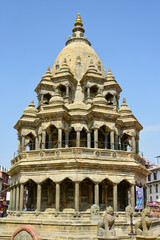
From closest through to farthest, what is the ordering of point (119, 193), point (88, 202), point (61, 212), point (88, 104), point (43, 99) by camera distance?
1. point (61, 212)
2. point (88, 202)
3. point (119, 193)
4. point (88, 104)
5. point (43, 99)

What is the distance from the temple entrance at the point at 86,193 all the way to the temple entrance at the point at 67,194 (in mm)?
901

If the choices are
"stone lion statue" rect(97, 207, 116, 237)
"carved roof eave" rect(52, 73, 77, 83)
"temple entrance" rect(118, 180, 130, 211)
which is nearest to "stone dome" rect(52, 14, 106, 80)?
"carved roof eave" rect(52, 73, 77, 83)

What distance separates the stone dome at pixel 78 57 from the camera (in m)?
38.3

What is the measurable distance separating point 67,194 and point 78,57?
18290mm

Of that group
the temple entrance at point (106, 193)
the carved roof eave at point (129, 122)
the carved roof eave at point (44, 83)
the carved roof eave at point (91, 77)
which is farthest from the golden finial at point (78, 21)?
the temple entrance at point (106, 193)

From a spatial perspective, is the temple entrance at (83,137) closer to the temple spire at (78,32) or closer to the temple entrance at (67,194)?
the temple entrance at (67,194)

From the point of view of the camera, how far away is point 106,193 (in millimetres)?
29688

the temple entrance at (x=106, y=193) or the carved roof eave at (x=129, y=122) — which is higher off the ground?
the carved roof eave at (x=129, y=122)

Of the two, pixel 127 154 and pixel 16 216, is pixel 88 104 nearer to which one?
pixel 127 154

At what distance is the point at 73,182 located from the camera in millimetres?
27672

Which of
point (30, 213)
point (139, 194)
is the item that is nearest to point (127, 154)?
point (139, 194)

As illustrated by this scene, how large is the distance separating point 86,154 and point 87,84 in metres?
11.3

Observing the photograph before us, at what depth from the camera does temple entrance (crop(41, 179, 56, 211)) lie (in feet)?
94.5

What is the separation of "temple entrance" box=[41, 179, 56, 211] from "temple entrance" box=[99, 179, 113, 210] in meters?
4.65
